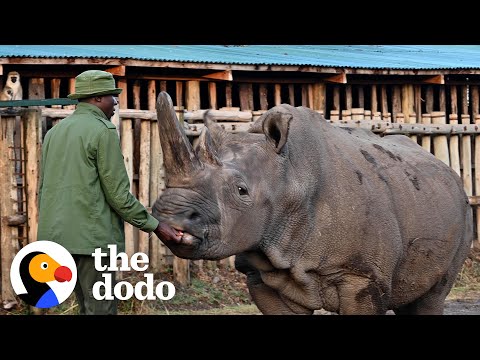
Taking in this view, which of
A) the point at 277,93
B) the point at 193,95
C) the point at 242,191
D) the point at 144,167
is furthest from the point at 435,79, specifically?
the point at 242,191

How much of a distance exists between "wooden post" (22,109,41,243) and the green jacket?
178 inches

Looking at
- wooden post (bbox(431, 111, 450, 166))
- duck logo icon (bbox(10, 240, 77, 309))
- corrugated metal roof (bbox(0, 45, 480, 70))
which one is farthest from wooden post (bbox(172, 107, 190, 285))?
duck logo icon (bbox(10, 240, 77, 309))

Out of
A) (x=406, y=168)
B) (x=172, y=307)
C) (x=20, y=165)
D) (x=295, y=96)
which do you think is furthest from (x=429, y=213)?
(x=295, y=96)

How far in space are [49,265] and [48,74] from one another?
19.2ft

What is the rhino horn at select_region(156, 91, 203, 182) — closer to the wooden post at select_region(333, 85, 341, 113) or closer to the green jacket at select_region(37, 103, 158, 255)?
the green jacket at select_region(37, 103, 158, 255)

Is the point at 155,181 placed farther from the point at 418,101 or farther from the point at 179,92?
the point at 418,101

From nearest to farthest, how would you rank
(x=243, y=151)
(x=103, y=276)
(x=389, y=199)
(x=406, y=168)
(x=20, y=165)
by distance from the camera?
(x=103, y=276), (x=243, y=151), (x=389, y=199), (x=406, y=168), (x=20, y=165)

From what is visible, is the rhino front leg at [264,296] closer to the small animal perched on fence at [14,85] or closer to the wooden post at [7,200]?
the wooden post at [7,200]

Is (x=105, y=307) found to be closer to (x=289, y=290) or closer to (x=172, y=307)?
(x=289, y=290)

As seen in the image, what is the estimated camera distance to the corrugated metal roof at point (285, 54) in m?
12.2

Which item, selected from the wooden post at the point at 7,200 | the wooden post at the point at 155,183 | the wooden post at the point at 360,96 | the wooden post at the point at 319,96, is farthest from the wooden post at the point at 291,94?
the wooden post at the point at 7,200

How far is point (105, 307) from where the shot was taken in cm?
654

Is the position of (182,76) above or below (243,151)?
above

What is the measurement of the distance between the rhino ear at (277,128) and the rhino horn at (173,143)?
775 millimetres
